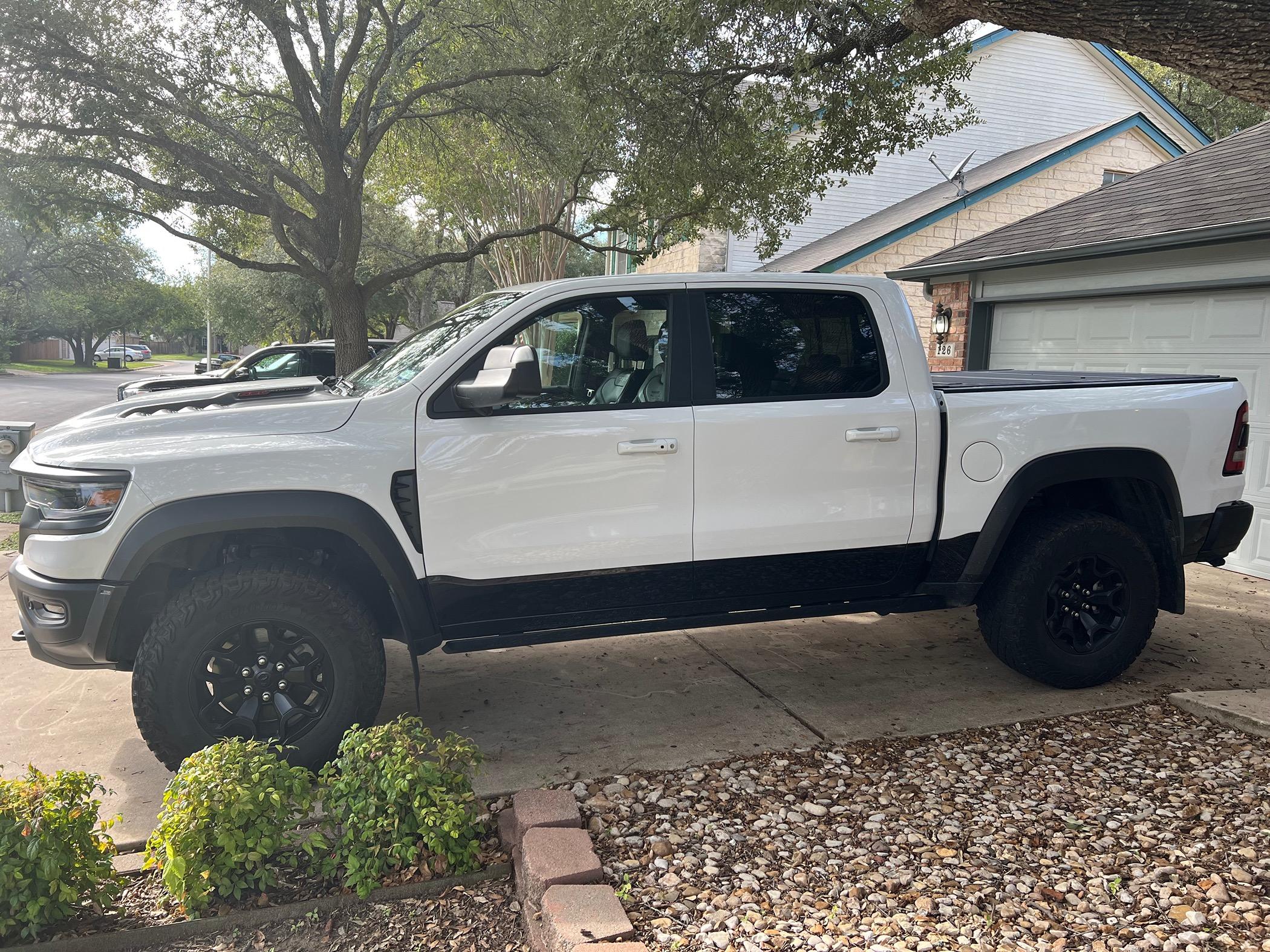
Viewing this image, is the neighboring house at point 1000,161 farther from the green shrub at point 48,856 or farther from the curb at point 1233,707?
the green shrub at point 48,856

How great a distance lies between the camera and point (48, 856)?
251cm

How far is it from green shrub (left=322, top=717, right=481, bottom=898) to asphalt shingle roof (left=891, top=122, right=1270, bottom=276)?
694 cm

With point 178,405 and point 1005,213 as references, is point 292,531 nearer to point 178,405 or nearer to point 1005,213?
point 178,405

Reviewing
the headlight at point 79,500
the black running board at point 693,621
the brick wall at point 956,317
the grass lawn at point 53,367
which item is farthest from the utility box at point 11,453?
the grass lawn at point 53,367

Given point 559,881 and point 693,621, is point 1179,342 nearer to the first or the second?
point 693,621

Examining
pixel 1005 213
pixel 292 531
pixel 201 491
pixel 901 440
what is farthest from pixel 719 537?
pixel 1005 213

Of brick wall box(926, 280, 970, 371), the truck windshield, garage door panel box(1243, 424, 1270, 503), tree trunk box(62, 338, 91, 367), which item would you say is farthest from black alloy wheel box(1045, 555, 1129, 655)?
tree trunk box(62, 338, 91, 367)

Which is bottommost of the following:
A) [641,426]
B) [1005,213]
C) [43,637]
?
[43,637]

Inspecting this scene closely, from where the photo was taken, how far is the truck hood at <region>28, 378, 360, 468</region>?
343 cm

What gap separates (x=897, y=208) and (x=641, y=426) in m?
15.2

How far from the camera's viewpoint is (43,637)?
343 centimetres

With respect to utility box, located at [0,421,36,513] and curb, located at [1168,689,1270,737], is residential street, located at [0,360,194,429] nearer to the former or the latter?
utility box, located at [0,421,36,513]

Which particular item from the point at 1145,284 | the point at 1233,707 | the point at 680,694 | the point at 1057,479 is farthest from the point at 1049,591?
the point at 1145,284

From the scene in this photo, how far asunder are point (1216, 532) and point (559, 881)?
398 cm
